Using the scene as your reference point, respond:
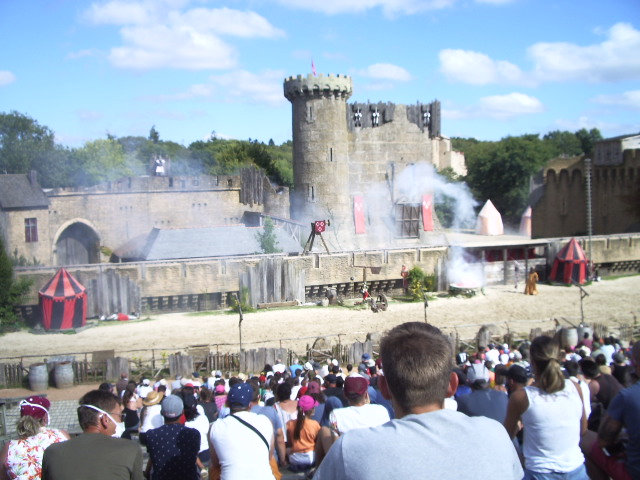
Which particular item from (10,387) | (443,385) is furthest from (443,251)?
(443,385)

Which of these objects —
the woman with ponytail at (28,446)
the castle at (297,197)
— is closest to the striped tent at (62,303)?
the castle at (297,197)

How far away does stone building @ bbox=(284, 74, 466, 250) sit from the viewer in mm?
A: 38219

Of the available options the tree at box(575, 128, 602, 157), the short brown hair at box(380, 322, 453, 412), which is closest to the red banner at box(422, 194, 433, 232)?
the short brown hair at box(380, 322, 453, 412)

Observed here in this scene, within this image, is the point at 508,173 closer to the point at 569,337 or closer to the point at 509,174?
the point at 509,174

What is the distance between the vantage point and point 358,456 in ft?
7.47

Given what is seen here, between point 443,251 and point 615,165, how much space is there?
1820 cm

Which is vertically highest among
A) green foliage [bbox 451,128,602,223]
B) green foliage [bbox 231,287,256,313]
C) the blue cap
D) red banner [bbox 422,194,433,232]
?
green foliage [bbox 451,128,602,223]

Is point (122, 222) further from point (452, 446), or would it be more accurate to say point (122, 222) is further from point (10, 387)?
point (452, 446)

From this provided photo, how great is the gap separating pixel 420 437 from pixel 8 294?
2552 centimetres

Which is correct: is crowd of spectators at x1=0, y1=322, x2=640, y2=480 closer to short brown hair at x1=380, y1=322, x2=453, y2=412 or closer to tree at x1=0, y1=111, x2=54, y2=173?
short brown hair at x1=380, y1=322, x2=453, y2=412

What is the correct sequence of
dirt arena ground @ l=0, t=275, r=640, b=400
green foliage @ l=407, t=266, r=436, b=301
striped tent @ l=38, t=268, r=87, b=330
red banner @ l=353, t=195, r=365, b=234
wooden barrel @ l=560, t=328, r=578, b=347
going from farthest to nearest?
red banner @ l=353, t=195, r=365, b=234, green foliage @ l=407, t=266, r=436, b=301, striped tent @ l=38, t=268, r=87, b=330, dirt arena ground @ l=0, t=275, r=640, b=400, wooden barrel @ l=560, t=328, r=578, b=347

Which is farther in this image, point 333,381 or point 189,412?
point 333,381

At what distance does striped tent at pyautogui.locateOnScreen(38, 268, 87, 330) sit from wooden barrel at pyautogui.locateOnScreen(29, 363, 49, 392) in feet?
25.6

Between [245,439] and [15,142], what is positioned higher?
[15,142]
